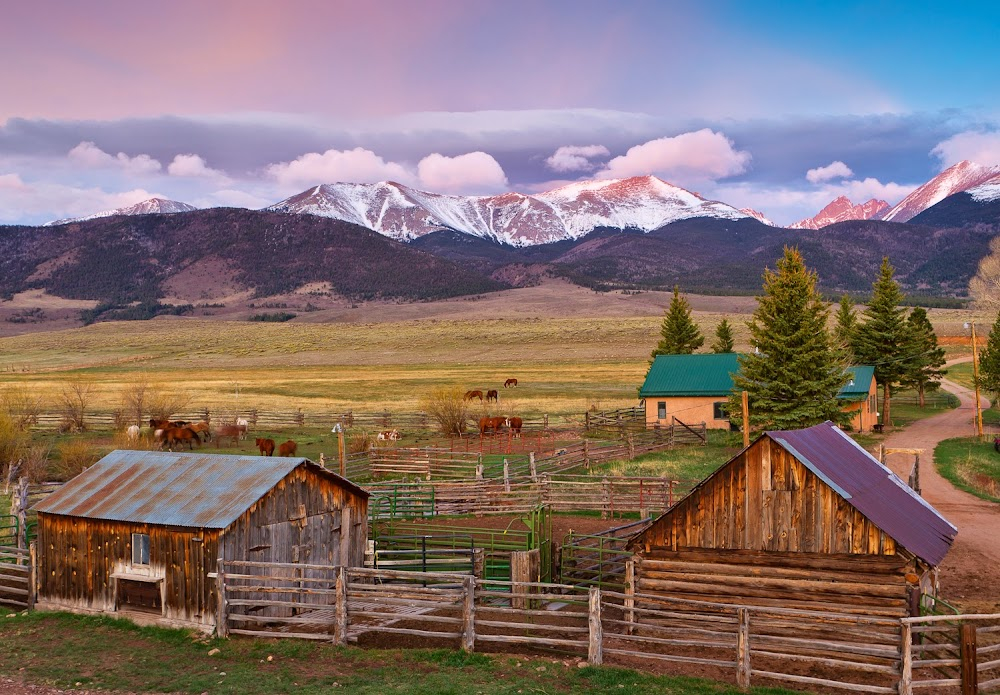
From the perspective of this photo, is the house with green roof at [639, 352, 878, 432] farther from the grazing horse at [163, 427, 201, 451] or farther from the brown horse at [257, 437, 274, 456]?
the grazing horse at [163, 427, 201, 451]

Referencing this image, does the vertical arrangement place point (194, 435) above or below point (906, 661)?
above

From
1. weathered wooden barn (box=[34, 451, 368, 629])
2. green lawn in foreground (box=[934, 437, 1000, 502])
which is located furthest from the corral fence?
green lawn in foreground (box=[934, 437, 1000, 502])

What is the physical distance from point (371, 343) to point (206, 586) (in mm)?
117164

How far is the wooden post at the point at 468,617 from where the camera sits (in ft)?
52.6

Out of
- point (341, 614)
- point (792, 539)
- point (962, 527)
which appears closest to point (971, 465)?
point (962, 527)

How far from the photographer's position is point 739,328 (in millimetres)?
136500

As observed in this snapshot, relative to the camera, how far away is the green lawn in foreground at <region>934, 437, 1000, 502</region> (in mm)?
34375

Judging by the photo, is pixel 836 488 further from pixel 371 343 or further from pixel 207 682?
pixel 371 343

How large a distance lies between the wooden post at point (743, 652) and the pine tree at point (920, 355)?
2029 inches

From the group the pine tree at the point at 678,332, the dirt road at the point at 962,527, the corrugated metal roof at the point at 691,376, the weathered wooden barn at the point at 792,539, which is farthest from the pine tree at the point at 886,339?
the weathered wooden barn at the point at 792,539

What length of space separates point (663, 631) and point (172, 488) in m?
10.8

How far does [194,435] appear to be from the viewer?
147 feet

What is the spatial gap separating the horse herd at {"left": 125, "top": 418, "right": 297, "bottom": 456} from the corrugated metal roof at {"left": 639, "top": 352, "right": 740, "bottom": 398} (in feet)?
74.5

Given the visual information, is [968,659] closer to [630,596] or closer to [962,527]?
[630,596]
